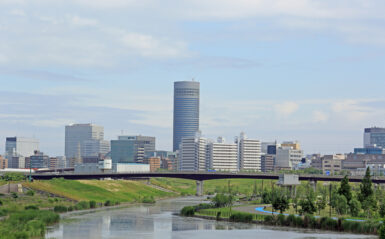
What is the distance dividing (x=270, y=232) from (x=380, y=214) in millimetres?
29506

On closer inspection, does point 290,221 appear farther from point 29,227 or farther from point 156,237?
point 29,227

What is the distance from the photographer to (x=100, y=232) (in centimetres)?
12581

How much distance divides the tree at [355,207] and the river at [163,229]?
23.6 m

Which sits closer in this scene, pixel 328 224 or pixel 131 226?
pixel 328 224

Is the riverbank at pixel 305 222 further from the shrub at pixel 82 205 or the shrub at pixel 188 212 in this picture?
the shrub at pixel 82 205

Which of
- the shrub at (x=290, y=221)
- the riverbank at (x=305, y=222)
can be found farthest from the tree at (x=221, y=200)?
the shrub at (x=290, y=221)

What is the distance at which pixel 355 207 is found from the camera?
145750 millimetres

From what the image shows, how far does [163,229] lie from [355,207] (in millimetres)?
45822

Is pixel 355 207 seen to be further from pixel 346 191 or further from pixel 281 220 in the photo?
pixel 281 220

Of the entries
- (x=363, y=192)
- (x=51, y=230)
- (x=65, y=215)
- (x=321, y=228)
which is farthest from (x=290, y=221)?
(x=65, y=215)

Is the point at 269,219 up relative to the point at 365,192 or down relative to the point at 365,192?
down

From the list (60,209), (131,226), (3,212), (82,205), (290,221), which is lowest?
(131,226)

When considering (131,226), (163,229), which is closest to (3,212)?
(131,226)

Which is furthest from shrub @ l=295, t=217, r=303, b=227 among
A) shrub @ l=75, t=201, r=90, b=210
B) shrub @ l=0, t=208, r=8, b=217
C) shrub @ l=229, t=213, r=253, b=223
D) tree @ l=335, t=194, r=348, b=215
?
shrub @ l=75, t=201, r=90, b=210
